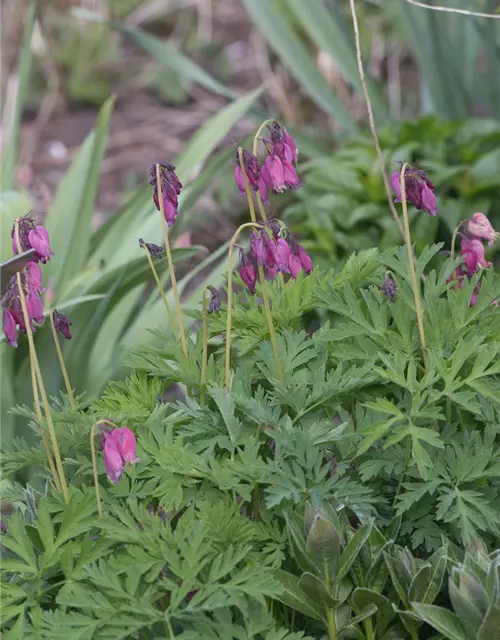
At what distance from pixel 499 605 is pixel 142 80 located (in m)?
4.18

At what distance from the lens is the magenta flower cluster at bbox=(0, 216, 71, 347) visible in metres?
1.19

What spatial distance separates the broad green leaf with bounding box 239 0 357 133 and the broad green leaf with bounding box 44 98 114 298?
1.14 metres

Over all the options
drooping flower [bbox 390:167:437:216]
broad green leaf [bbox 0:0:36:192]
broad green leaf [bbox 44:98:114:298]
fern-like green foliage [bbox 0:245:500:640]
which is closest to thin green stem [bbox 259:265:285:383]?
Result: fern-like green foliage [bbox 0:245:500:640]

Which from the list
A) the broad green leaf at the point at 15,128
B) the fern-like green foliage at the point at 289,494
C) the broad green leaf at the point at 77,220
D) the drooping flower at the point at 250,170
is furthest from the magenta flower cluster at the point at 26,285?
the broad green leaf at the point at 15,128

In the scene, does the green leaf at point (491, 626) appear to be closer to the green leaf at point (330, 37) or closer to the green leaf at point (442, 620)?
the green leaf at point (442, 620)

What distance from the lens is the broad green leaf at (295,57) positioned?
3342mm

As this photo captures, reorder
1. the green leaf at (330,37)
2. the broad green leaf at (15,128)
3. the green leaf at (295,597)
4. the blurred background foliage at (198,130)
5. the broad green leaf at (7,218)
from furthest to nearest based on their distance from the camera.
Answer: the green leaf at (330,37) < the broad green leaf at (15,128) < the blurred background foliage at (198,130) < the broad green leaf at (7,218) < the green leaf at (295,597)

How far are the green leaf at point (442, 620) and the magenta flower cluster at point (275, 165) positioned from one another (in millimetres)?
562

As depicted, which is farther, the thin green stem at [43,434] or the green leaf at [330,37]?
the green leaf at [330,37]

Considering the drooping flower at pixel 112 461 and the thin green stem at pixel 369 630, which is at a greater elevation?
the drooping flower at pixel 112 461

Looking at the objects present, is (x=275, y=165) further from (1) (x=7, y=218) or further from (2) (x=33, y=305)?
(1) (x=7, y=218)

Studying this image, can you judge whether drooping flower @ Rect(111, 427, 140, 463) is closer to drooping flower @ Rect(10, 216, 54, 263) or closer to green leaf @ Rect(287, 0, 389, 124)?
drooping flower @ Rect(10, 216, 54, 263)

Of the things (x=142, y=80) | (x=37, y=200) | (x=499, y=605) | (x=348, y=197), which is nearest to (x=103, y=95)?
(x=142, y=80)

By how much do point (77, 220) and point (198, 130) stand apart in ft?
1.68
